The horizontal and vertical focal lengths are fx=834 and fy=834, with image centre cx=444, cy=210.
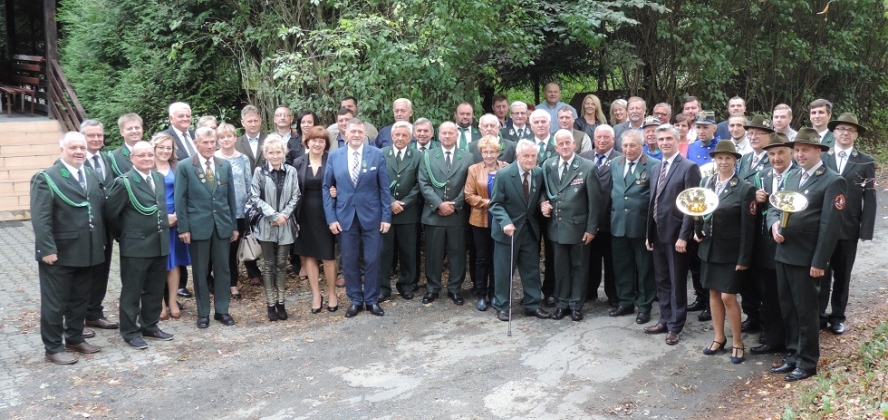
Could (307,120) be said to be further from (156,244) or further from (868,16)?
(868,16)

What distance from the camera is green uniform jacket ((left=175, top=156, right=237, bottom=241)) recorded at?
7.96m

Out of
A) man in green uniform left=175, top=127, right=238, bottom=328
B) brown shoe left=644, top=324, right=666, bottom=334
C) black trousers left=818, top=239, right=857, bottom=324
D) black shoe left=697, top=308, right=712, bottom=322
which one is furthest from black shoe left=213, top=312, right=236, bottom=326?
black trousers left=818, top=239, right=857, bottom=324

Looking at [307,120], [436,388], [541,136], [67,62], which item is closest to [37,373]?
[436,388]

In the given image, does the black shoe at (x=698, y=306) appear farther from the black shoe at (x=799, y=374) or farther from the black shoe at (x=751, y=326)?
the black shoe at (x=799, y=374)

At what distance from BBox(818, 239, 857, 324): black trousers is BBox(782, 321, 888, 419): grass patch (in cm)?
78

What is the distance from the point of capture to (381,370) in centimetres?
695

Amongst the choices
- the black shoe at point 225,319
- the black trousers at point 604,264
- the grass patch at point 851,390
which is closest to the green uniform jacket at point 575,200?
the black trousers at point 604,264

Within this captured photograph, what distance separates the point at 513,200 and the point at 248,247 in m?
3.01

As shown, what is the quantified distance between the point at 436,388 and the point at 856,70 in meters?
15.4

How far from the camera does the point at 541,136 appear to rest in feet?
30.4

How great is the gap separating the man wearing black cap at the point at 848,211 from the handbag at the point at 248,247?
5.74 meters

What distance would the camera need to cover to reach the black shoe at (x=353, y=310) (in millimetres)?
8477

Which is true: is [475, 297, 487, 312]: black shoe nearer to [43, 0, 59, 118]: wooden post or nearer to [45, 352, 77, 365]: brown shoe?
[45, 352, 77, 365]: brown shoe

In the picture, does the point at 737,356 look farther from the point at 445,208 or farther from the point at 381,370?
the point at 445,208
